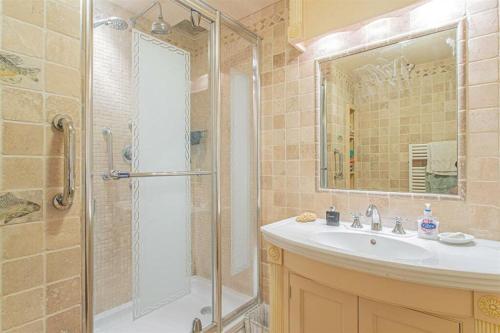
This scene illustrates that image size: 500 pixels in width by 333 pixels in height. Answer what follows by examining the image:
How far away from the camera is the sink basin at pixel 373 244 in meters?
1.09

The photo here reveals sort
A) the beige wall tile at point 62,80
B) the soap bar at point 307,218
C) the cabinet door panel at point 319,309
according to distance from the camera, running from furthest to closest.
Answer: the soap bar at point 307,218 → the cabinet door panel at point 319,309 → the beige wall tile at point 62,80

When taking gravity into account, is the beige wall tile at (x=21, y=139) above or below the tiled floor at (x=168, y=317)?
above

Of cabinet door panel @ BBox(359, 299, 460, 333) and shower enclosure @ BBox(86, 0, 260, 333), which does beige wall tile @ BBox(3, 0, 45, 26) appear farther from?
cabinet door panel @ BBox(359, 299, 460, 333)

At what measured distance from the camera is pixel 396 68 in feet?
4.43

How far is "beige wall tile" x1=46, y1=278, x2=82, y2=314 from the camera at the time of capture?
858 mm

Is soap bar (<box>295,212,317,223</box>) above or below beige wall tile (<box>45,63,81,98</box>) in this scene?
below

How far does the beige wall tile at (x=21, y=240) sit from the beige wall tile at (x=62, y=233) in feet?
0.07

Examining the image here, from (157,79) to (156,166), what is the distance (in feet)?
1.64

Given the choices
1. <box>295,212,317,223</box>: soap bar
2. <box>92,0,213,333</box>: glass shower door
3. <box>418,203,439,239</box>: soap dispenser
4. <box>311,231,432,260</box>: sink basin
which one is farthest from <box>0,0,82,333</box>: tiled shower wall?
<box>418,203,439,239</box>: soap dispenser

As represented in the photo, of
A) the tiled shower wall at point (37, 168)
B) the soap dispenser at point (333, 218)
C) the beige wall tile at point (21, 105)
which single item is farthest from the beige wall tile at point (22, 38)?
the soap dispenser at point (333, 218)

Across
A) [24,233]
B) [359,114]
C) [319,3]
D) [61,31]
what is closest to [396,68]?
[359,114]

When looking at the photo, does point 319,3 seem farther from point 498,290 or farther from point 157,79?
point 498,290

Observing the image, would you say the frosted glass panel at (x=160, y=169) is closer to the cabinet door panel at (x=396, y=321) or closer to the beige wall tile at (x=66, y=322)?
the beige wall tile at (x=66, y=322)

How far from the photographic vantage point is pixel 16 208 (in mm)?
795
